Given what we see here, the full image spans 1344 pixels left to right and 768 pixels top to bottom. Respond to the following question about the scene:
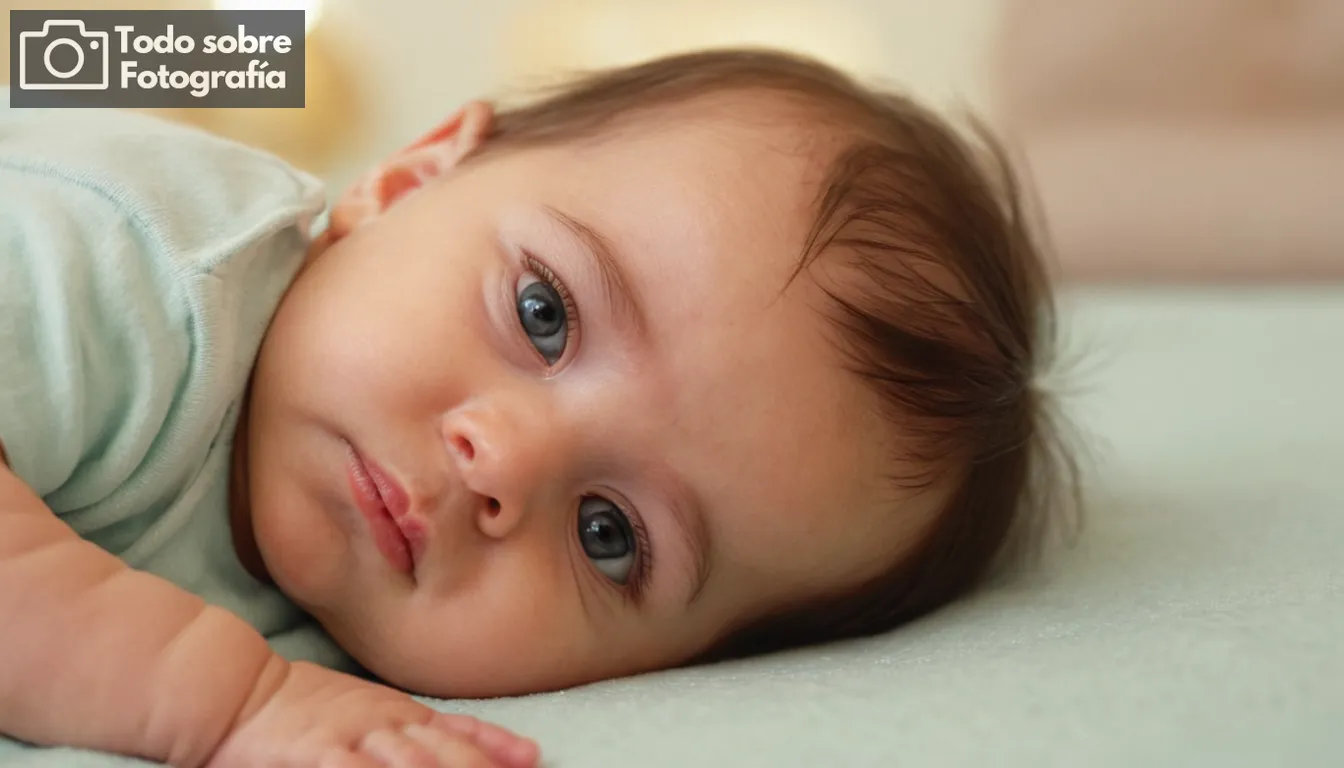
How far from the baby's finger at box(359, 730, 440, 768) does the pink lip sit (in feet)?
0.66

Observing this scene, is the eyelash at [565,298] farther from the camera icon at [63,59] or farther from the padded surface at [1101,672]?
the camera icon at [63,59]

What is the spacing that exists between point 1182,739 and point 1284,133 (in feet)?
5.96

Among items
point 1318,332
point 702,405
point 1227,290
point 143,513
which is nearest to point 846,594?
point 702,405

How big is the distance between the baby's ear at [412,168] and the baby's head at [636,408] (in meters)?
0.09

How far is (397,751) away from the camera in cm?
55

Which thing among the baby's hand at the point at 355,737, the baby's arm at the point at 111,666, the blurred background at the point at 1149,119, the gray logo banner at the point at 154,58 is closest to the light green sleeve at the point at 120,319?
the baby's arm at the point at 111,666

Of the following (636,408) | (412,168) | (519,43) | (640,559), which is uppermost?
(519,43)

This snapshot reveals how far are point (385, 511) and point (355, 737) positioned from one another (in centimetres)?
22

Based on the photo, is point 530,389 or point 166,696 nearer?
point 166,696

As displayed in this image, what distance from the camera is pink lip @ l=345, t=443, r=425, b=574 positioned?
2.46ft

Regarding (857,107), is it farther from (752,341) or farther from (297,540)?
(297,540)

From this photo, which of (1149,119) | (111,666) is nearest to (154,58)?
(111,666)

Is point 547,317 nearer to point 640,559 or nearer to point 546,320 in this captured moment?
point 546,320

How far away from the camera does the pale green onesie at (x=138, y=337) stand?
2.29ft
